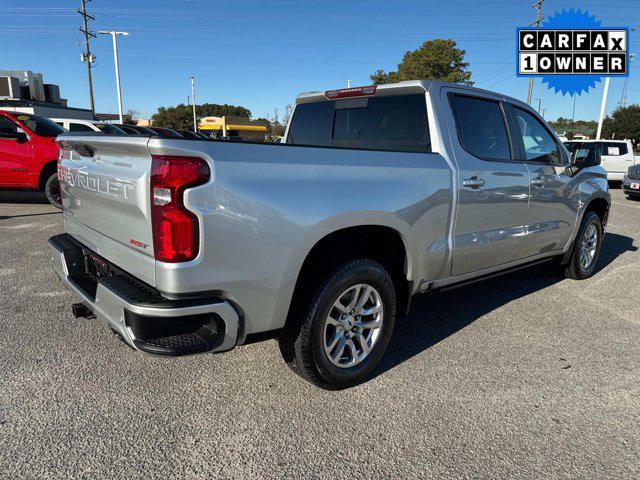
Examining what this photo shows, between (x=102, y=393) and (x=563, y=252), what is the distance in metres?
4.50

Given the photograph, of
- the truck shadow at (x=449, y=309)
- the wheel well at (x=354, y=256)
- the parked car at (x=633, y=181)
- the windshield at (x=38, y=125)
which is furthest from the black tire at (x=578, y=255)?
the parked car at (x=633, y=181)

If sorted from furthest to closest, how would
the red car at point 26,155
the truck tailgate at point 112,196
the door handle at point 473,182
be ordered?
the red car at point 26,155 → the door handle at point 473,182 → the truck tailgate at point 112,196

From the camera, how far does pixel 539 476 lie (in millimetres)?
2139

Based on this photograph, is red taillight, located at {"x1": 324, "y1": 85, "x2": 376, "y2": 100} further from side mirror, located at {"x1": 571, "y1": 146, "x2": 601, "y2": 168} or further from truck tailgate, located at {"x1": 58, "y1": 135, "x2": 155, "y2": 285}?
side mirror, located at {"x1": 571, "y1": 146, "x2": 601, "y2": 168}

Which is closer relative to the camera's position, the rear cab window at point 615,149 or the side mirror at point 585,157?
the side mirror at point 585,157

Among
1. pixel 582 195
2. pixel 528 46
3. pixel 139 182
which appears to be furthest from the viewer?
pixel 528 46

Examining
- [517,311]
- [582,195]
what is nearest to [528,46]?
[582,195]

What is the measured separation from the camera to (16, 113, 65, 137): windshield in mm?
8756

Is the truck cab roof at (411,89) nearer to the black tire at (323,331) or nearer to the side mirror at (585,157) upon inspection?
the side mirror at (585,157)

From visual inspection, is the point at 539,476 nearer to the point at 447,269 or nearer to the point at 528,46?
the point at 447,269

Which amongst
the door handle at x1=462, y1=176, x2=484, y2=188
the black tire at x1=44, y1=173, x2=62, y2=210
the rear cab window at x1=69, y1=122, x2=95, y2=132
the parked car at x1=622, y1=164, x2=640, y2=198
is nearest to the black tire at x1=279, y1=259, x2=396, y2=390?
the door handle at x1=462, y1=176, x2=484, y2=188

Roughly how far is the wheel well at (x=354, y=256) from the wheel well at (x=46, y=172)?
8.06 metres

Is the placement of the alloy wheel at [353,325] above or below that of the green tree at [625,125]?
below

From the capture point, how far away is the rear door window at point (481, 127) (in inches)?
134
